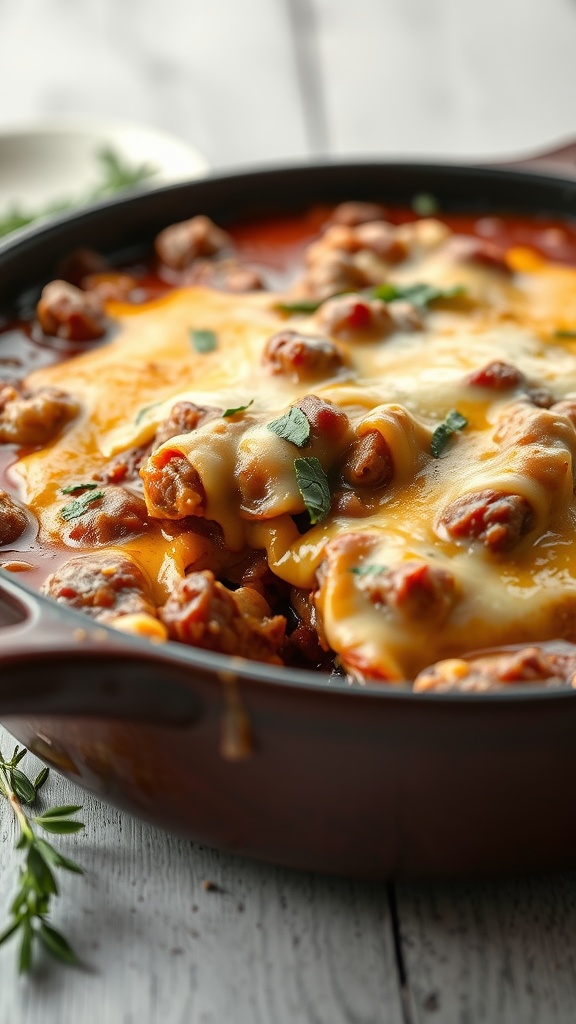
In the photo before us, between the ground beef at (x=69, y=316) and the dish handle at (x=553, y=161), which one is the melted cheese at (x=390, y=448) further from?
the dish handle at (x=553, y=161)

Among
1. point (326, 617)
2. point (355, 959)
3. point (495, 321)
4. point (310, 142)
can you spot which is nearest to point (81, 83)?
point (310, 142)

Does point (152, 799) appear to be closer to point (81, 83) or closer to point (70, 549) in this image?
point (70, 549)

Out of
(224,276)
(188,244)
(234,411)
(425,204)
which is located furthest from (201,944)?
(425,204)

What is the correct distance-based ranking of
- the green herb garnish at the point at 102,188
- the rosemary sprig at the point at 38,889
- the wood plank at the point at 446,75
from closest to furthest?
the rosemary sprig at the point at 38,889, the green herb garnish at the point at 102,188, the wood plank at the point at 446,75

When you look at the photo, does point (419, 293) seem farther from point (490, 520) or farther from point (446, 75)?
point (446, 75)

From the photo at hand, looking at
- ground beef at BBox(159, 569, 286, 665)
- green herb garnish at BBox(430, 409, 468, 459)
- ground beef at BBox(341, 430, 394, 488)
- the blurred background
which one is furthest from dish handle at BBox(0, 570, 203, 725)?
the blurred background

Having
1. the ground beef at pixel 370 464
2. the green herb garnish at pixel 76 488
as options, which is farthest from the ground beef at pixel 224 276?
the ground beef at pixel 370 464
